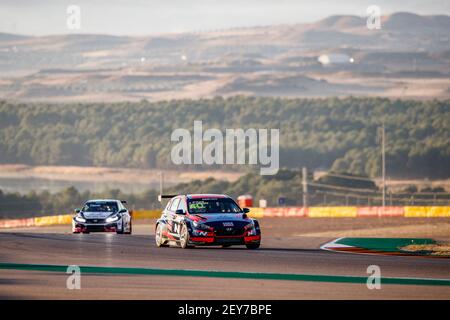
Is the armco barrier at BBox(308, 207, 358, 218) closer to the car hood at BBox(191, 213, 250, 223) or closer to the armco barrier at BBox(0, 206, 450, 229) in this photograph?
the armco barrier at BBox(0, 206, 450, 229)

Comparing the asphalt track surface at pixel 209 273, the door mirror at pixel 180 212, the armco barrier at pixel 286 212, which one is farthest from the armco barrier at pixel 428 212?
the door mirror at pixel 180 212

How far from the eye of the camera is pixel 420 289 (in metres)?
22.0

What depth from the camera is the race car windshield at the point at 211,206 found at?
107 ft

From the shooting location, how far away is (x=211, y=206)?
32906mm

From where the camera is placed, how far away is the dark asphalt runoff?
21.3 metres

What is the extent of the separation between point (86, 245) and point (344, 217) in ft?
126

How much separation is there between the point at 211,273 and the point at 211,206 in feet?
26.0

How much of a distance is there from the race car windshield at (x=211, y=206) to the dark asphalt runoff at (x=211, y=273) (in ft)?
3.14

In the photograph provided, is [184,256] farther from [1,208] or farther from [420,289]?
[1,208]

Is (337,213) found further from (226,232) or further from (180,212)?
(226,232)

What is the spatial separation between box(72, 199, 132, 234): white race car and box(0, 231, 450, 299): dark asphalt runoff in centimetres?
764

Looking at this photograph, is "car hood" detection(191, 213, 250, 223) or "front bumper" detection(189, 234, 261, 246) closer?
"front bumper" detection(189, 234, 261, 246)

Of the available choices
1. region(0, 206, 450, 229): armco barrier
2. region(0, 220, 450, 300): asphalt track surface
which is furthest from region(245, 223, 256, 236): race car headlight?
region(0, 206, 450, 229): armco barrier

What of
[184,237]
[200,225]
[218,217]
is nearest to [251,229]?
[218,217]
